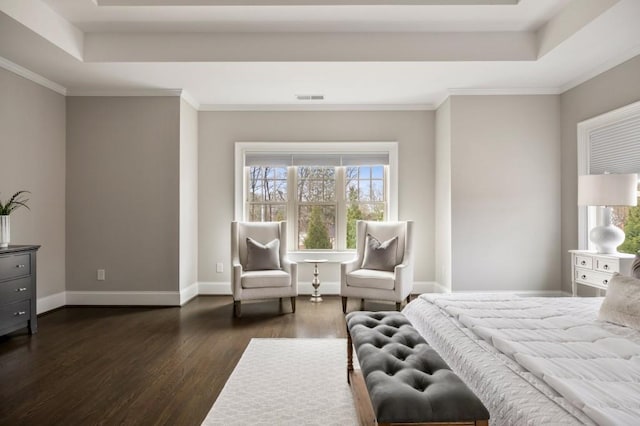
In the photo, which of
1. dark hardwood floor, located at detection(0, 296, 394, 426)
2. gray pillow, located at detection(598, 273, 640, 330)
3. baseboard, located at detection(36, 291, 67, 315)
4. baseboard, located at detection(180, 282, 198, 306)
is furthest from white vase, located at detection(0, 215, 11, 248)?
gray pillow, located at detection(598, 273, 640, 330)

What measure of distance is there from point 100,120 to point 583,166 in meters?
5.63

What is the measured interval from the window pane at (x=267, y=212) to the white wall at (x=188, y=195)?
768 mm

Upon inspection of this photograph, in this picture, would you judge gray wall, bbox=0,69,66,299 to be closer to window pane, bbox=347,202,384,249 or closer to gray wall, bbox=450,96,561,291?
window pane, bbox=347,202,384,249

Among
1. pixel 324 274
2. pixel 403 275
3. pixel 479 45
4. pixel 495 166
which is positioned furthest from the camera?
pixel 324 274

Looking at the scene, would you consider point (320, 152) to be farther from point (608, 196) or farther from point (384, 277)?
point (608, 196)

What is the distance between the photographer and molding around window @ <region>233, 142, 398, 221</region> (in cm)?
585

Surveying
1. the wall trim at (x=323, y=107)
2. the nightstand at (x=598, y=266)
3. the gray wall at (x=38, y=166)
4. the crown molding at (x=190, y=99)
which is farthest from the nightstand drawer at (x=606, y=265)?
the gray wall at (x=38, y=166)

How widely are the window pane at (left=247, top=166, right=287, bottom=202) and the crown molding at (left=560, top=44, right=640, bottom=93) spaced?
11.9ft

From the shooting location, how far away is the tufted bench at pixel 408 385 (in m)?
1.48

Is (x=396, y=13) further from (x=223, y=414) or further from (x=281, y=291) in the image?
(x=223, y=414)

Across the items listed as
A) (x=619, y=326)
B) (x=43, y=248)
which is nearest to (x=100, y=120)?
(x=43, y=248)

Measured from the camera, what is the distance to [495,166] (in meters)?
5.19

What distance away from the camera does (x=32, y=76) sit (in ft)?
15.1

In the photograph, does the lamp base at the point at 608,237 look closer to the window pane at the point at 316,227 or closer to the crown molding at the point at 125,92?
the window pane at the point at 316,227
